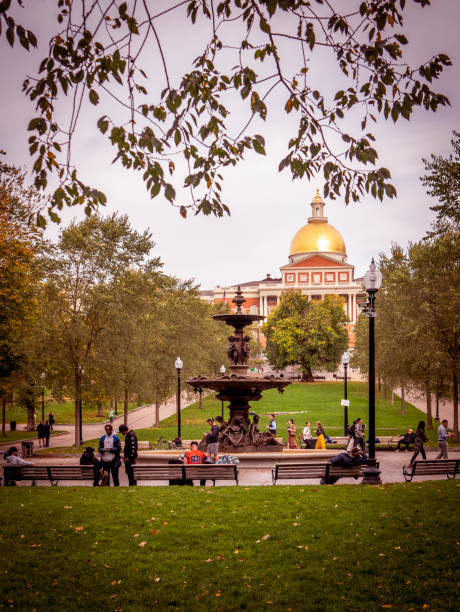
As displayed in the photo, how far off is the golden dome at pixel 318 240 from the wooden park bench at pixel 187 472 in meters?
107

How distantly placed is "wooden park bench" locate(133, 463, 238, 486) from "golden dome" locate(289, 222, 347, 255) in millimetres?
106990

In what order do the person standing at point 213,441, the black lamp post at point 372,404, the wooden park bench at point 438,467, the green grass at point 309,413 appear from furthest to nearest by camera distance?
the green grass at point 309,413 < the person standing at point 213,441 < the wooden park bench at point 438,467 < the black lamp post at point 372,404

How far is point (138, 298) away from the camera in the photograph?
88.4 ft

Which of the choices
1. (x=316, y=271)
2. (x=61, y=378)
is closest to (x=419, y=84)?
(x=61, y=378)

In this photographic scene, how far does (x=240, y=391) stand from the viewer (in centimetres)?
A: 1967

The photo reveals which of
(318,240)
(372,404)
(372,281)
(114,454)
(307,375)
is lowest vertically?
(307,375)

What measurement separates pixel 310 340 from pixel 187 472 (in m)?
56.0

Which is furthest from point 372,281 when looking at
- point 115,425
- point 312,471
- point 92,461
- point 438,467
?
point 115,425

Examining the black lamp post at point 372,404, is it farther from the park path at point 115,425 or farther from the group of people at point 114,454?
the park path at point 115,425

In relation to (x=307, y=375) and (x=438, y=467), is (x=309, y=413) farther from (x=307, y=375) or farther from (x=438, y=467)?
(x=307, y=375)

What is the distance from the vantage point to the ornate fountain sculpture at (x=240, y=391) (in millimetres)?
18734

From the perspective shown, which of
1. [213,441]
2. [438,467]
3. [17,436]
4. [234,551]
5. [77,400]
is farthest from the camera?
[17,436]

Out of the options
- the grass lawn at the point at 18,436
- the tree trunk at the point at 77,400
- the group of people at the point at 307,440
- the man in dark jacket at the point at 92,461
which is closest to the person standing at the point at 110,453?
the man in dark jacket at the point at 92,461

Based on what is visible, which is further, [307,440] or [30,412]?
[30,412]
